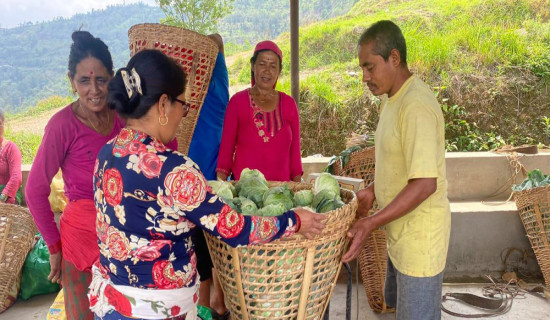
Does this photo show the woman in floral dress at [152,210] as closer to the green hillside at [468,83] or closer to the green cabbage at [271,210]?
the green cabbage at [271,210]

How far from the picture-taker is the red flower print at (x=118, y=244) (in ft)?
4.43

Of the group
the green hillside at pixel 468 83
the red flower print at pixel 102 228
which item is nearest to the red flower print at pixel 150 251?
the red flower print at pixel 102 228

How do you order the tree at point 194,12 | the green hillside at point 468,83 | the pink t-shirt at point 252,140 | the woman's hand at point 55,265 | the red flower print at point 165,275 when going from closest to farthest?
the red flower print at point 165,275 < the woman's hand at point 55,265 < the pink t-shirt at point 252,140 < the green hillside at point 468,83 < the tree at point 194,12

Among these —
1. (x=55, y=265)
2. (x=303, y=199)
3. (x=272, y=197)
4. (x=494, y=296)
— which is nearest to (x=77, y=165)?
(x=55, y=265)

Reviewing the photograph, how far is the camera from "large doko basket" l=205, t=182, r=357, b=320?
55.7 inches

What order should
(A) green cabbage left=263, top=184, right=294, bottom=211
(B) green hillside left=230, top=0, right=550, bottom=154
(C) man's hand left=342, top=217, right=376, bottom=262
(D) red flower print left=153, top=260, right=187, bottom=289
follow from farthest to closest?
1. (B) green hillside left=230, top=0, right=550, bottom=154
2. (A) green cabbage left=263, top=184, right=294, bottom=211
3. (C) man's hand left=342, top=217, right=376, bottom=262
4. (D) red flower print left=153, top=260, right=187, bottom=289

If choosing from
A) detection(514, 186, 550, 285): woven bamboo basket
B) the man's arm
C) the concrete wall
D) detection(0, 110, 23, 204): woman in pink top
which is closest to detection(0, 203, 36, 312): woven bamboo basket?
detection(0, 110, 23, 204): woman in pink top

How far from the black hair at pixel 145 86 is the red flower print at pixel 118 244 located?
0.36 metres

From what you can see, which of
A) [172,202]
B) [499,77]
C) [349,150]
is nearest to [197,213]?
[172,202]

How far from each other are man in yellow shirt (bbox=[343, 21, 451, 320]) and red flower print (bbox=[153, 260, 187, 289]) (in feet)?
2.35

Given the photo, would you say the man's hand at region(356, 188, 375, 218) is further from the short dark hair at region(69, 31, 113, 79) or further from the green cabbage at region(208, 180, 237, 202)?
the short dark hair at region(69, 31, 113, 79)

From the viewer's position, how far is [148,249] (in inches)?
52.9

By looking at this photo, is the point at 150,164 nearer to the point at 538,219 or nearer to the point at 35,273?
the point at 35,273

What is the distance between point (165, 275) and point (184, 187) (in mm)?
312
